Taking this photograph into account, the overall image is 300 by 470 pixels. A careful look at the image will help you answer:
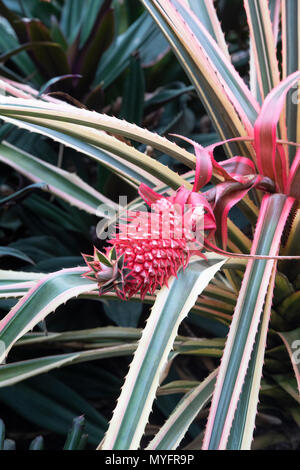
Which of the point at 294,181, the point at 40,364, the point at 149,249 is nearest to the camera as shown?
the point at 149,249

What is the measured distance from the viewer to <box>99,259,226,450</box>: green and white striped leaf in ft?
1.13

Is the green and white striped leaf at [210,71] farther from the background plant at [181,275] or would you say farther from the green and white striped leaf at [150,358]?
the green and white striped leaf at [150,358]

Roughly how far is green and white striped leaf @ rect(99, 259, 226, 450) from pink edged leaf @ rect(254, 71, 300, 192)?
4.8 inches

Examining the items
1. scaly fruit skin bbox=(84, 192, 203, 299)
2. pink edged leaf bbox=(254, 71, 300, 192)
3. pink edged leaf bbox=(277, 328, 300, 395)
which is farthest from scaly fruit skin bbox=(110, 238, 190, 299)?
pink edged leaf bbox=(277, 328, 300, 395)

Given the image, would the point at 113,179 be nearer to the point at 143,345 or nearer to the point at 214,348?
the point at 214,348

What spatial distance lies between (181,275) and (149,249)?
0.07 m

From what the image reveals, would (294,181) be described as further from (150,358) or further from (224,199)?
(150,358)

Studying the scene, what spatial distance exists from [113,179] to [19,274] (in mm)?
283

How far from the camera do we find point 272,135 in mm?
427

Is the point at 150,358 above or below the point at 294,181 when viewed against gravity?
below

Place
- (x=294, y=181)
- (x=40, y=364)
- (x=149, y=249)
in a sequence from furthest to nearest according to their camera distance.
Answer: (x=40, y=364) → (x=294, y=181) → (x=149, y=249)

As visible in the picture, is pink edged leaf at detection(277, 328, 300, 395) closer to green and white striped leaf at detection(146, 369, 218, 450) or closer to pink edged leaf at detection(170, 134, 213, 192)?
green and white striped leaf at detection(146, 369, 218, 450)

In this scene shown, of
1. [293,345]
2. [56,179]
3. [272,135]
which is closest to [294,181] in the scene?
[272,135]

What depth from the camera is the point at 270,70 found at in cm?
59
